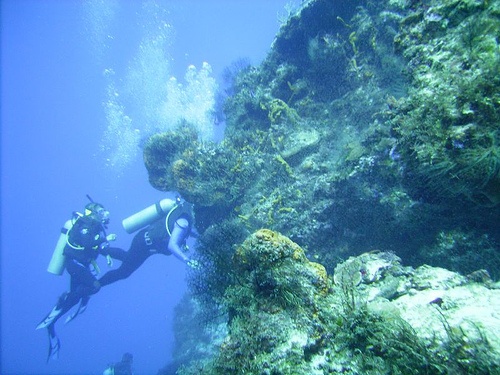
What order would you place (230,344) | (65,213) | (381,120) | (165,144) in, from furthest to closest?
1. (65,213)
2. (165,144)
3. (381,120)
4. (230,344)

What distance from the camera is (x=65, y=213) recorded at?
14925 centimetres

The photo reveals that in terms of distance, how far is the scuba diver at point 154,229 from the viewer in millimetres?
10484

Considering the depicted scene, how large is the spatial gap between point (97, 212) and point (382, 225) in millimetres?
11022

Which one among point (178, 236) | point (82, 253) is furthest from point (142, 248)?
point (178, 236)

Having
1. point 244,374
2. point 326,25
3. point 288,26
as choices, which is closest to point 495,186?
point 244,374

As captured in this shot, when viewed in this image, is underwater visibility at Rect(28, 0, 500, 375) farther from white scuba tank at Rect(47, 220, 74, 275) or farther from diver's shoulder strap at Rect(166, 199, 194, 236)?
white scuba tank at Rect(47, 220, 74, 275)

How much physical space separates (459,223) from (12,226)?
709 feet

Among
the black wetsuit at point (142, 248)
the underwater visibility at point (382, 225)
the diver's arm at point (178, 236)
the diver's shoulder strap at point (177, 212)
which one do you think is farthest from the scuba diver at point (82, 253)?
the underwater visibility at point (382, 225)

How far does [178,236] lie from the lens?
9.85 m

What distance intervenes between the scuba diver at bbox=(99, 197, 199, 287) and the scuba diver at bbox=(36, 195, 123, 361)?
599mm

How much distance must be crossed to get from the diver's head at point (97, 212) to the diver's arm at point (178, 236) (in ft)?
12.5

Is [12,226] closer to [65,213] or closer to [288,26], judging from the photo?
[65,213]

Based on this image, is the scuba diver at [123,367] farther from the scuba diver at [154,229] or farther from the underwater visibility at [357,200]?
the underwater visibility at [357,200]

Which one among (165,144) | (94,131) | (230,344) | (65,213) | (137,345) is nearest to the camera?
(230,344)
